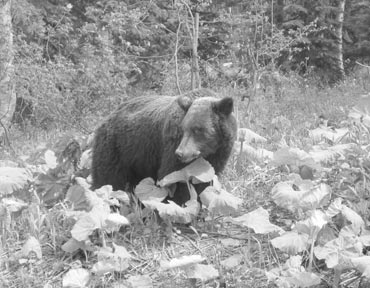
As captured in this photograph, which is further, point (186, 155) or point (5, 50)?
point (5, 50)

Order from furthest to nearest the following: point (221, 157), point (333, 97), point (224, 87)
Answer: point (224, 87) → point (333, 97) → point (221, 157)

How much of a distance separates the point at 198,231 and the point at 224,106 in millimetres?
1002

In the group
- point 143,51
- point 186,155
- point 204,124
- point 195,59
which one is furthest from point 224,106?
point 143,51

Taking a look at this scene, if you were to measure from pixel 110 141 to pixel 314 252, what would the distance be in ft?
7.57

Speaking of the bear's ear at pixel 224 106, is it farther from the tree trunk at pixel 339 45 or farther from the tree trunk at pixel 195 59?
the tree trunk at pixel 339 45

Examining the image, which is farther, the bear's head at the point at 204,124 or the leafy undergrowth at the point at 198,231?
the bear's head at the point at 204,124

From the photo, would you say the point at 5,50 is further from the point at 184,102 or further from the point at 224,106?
the point at 224,106

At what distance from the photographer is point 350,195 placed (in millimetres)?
4227

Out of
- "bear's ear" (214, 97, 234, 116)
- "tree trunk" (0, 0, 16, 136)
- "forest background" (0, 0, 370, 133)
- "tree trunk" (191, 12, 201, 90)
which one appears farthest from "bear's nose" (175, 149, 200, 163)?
"tree trunk" (0, 0, 16, 136)

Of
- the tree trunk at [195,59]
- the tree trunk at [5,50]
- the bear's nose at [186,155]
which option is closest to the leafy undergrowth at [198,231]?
the bear's nose at [186,155]

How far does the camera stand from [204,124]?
4.26 meters

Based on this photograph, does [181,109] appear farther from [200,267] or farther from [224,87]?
[224,87]

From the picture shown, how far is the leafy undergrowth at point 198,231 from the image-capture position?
3443 millimetres

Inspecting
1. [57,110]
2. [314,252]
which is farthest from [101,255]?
[57,110]
